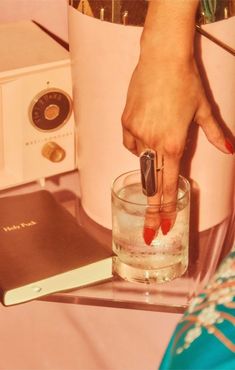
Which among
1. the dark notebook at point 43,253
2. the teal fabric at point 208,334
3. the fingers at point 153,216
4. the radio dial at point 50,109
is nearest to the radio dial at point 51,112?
the radio dial at point 50,109

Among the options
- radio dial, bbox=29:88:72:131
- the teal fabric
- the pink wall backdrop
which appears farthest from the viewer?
the pink wall backdrop

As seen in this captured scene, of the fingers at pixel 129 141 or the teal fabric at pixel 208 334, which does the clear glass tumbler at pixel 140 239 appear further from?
the teal fabric at pixel 208 334

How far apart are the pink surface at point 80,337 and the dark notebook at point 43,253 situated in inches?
1.0

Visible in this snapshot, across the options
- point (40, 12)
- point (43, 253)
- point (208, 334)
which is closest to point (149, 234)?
point (43, 253)

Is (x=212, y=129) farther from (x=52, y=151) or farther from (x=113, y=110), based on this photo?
(x=52, y=151)

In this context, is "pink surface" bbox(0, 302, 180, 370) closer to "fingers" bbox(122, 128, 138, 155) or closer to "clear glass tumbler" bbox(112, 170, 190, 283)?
"clear glass tumbler" bbox(112, 170, 190, 283)

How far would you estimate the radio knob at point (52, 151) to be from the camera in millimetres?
1003

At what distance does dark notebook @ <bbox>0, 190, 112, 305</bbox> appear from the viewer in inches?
32.9

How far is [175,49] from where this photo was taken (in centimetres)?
77

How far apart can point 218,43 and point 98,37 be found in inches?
5.2

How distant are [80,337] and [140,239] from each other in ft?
0.45

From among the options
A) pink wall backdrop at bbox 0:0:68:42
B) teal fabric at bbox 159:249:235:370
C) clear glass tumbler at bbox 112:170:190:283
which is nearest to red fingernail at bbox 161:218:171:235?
clear glass tumbler at bbox 112:170:190:283

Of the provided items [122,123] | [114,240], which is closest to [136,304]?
[114,240]

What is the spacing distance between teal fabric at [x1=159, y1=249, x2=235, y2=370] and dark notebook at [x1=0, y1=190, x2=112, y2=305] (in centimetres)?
21
